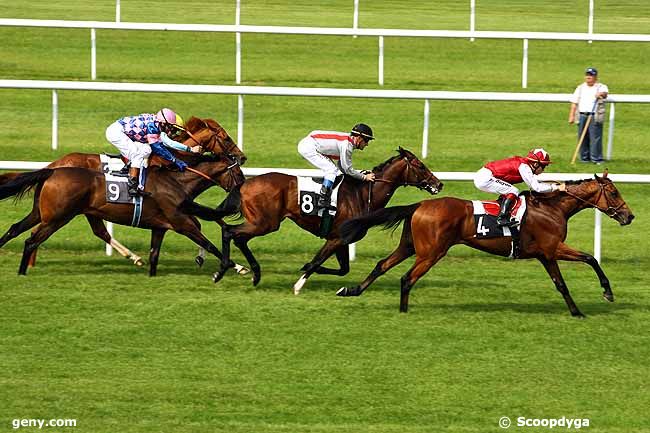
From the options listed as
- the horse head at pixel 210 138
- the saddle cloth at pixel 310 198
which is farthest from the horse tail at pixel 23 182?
the saddle cloth at pixel 310 198

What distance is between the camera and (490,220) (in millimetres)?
9844

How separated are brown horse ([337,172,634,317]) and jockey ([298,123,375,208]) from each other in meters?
0.56

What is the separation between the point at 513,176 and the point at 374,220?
1.10m

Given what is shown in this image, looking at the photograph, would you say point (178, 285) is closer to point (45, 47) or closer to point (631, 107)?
point (631, 107)

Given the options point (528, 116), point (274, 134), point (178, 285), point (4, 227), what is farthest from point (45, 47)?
point (178, 285)

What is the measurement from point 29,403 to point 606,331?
3998mm

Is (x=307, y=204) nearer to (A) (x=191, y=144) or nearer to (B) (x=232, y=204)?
(B) (x=232, y=204)

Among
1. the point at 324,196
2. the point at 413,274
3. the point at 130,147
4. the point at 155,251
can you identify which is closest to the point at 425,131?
the point at 324,196

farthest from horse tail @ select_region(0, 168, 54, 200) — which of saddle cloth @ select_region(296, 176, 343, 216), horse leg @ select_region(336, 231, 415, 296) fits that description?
horse leg @ select_region(336, 231, 415, 296)

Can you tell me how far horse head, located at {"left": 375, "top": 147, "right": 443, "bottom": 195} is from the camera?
10648 millimetres

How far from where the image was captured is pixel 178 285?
10.4 metres

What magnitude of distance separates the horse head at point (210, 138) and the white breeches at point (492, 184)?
7.38 ft

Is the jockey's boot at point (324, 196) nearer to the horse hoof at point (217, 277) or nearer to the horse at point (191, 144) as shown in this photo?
the horse hoof at point (217, 277)

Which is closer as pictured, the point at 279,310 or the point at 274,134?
the point at 279,310
